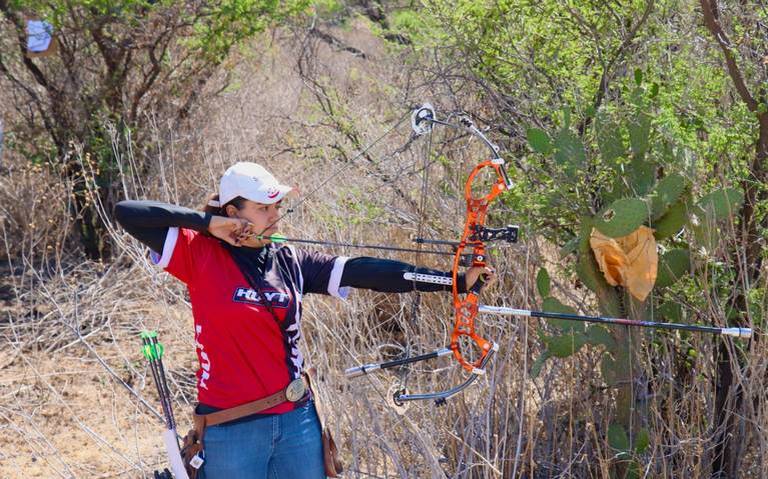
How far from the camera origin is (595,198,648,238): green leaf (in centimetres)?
390

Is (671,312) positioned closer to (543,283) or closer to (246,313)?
(543,283)

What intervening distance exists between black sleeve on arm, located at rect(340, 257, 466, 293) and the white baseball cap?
35 centimetres

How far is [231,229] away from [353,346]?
98 cm

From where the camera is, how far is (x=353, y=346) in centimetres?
421

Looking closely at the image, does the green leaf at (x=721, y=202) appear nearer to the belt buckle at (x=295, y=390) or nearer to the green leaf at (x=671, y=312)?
the green leaf at (x=671, y=312)

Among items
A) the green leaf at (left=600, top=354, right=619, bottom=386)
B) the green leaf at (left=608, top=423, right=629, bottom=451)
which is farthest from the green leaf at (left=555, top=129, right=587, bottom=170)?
the green leaf at (left=608, top=423, right=629, bottom=451)

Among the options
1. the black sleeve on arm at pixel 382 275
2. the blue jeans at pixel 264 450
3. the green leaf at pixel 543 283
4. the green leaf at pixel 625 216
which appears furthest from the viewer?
the green leaf at pixel 543 283

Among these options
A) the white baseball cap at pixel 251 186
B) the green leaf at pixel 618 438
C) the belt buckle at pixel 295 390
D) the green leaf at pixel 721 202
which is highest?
the white baseball cap at pixel 251 186

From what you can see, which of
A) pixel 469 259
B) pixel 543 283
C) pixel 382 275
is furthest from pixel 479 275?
pixel 543 283

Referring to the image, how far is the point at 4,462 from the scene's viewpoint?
222 inches

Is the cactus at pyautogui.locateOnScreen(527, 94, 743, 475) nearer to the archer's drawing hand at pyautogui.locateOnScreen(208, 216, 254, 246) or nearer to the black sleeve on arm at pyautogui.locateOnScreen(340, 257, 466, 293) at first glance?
the black sleeve on arm at pyautogui.locateOnScreen(340, 257, 466, 293)

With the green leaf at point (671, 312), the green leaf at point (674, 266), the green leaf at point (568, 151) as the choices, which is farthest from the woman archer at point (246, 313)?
the green leaf at point (671, 312)

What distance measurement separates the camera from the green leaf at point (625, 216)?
390 centimetres

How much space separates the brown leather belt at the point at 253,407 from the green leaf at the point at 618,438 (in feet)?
4.68
